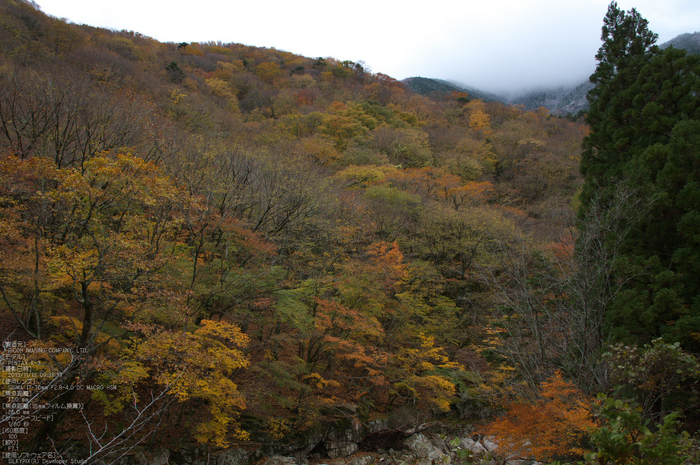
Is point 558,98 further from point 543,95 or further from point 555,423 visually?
point 555,423

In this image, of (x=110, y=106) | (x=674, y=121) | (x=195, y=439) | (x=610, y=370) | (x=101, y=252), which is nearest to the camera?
(x=610, y=370)

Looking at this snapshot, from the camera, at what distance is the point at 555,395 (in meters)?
6.62

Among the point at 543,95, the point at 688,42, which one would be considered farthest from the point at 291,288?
the point at 543,95

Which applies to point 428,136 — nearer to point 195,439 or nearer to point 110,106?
point 110,106

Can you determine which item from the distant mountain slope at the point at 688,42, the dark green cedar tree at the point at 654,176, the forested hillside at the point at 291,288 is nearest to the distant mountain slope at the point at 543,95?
the distant mountain slope at the point at 688,42

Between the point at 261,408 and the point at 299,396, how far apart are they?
1342 millimetres

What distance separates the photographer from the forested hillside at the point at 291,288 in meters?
7.00

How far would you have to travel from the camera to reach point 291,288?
12469 millimetres

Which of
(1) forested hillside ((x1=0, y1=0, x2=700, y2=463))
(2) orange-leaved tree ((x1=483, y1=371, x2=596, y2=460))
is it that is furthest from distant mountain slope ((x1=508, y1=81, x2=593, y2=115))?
(2) orange-leaved tree ((x1=483, y1=371, x2=596, y2=460))

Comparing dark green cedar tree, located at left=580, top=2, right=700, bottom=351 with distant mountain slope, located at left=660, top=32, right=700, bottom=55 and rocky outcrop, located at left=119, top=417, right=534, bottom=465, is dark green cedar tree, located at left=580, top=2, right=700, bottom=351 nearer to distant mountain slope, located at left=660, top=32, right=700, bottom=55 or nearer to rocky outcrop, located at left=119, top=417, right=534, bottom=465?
rocky outcrop, located at left=119, top=417, right=534, bottom=465

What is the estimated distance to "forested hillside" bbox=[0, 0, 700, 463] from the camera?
700 centimetres

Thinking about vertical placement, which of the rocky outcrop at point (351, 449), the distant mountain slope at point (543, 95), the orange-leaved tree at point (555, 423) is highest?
the distant mountain slope at point (543, 95)

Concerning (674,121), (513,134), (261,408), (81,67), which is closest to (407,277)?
(261,408)

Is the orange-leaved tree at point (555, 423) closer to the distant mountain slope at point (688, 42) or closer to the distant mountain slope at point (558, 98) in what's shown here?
the distant mountain slope at point (688, 42)
